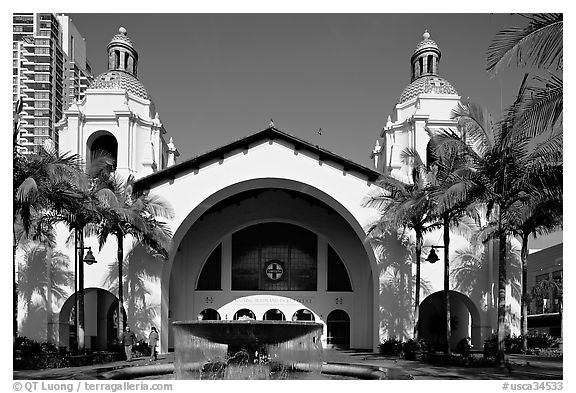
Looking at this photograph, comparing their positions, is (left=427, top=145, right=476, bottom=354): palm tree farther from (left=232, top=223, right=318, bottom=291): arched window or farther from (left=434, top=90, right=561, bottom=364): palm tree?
(left=232, top=223, right=318, bottom=291): arched window

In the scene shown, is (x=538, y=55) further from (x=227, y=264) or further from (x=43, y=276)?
(x=227, y=264)

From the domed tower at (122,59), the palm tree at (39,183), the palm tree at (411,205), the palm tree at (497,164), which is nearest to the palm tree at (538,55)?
the palm tree at (497,164)

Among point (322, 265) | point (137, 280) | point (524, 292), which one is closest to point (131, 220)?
point (137, 280)

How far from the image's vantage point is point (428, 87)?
34.8 metres

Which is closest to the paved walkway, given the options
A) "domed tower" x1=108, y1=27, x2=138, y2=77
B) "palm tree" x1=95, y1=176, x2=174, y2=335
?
"palm tree" x1=95, y1=176, x2=174, y2=335

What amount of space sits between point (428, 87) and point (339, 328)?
13.5 metres

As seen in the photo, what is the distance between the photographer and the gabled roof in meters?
30.5

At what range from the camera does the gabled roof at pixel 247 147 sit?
30500mm

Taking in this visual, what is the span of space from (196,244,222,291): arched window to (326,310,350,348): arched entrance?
6.26 metres

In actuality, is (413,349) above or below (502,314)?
below

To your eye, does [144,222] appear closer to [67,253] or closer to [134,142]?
[67,253]

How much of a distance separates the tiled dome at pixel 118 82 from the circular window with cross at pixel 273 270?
36.7 feet
